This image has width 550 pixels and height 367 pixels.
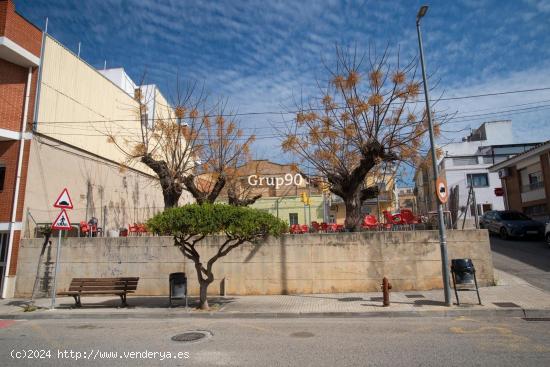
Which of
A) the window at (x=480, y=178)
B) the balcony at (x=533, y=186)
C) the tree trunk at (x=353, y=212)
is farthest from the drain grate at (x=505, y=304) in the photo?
the window at (x=480, y=178)

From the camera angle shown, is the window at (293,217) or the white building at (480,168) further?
the white building at (480,168)

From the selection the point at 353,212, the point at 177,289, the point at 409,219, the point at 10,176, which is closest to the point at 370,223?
the point at 353,212

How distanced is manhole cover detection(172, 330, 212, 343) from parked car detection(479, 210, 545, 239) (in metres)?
20.1

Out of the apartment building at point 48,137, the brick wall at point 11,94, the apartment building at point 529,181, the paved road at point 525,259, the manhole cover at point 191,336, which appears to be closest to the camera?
the manhole cover at point 191,336

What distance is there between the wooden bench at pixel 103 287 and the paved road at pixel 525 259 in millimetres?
12446

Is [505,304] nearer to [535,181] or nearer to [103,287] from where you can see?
[103,287]

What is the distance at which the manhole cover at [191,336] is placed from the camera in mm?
7559

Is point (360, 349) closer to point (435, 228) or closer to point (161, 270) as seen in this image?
point (435, 228)

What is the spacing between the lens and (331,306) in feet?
34.4

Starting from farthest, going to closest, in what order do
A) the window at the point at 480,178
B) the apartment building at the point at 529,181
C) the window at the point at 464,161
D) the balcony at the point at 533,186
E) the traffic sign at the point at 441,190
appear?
the window at the point at 464,161
the window at the point at 480,178
the balcony at the point at 533,186
the apartment building at the point at 529,181
the traffic sign at the point at 441,190

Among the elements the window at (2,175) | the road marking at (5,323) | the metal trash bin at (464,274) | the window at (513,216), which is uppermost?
the window at (2,175)

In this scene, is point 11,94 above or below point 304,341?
above

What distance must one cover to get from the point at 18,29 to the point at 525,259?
899 inches

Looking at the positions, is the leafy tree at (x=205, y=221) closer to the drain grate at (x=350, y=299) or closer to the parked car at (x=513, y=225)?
the drain grate at (x=350, y=299)
